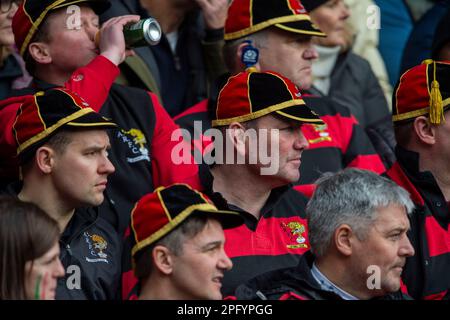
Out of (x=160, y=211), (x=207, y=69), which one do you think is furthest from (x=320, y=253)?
(x=207, y=69)

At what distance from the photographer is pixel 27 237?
13.7 feet

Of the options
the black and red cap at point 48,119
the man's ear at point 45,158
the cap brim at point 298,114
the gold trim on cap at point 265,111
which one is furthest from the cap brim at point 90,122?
the cap brim at point 298,114

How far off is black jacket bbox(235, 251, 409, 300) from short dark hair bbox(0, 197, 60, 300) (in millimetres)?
949

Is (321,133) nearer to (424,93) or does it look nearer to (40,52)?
(424,93)

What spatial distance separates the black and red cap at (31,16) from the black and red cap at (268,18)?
0.98 metres

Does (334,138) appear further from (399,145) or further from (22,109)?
(22,109)

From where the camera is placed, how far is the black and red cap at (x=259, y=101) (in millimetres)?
5461

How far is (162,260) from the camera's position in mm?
4477

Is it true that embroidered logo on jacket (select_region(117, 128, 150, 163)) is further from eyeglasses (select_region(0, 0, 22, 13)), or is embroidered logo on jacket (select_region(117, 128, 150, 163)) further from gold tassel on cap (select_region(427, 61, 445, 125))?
gold tassel on cap (select_region(427, 61, 445, 125))

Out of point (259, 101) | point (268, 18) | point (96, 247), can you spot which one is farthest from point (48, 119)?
point (268, 18)

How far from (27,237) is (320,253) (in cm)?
139

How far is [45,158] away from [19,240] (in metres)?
0.90

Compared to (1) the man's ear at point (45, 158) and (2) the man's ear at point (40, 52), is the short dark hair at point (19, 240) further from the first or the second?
(2) the man's ear at point (40, 52)
